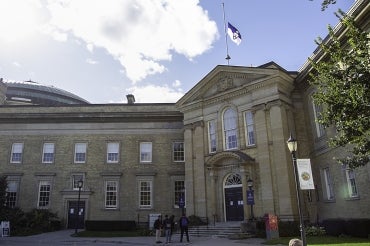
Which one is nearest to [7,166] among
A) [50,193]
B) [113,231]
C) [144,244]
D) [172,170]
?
[50,193]

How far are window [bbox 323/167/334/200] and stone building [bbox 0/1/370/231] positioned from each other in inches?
2.7

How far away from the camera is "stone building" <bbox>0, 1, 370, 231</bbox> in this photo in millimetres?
25406

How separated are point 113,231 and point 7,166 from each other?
42.8ft

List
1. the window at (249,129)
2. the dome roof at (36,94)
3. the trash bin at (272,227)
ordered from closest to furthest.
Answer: the trash bin at (272,227)
the window at (249,129)
the dome roof at (36,94)

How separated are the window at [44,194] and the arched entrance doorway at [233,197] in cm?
1722

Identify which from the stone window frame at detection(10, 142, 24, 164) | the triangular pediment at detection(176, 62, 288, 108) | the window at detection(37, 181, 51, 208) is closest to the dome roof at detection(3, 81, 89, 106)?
the stone window frame at detection(10, 142, 24, 164)

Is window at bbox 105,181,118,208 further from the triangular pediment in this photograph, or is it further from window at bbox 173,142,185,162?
the triangular pediment

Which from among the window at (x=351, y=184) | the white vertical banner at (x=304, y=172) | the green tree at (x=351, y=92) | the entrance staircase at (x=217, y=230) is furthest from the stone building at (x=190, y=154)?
the white vertical banner at (x=304, y=172)

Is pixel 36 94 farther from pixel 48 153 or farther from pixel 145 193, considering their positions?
pixel 145 193

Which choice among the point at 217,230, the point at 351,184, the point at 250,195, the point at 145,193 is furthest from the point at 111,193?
the point at 351,184

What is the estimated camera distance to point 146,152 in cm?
3556

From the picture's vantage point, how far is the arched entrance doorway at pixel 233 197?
90.5 feet

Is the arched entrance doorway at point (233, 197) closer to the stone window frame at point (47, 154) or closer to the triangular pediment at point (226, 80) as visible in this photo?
the triangular pediment at point (226, 80)

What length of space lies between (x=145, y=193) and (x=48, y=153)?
34.2ft
